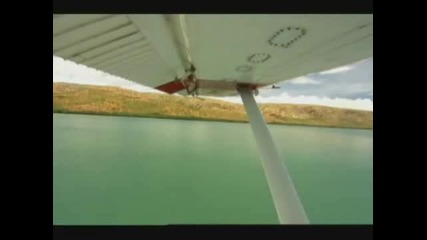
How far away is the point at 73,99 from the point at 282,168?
145cm

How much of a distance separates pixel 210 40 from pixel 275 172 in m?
1.35

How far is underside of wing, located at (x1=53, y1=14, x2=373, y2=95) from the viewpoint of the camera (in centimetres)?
209

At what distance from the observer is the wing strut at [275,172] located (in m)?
3.03

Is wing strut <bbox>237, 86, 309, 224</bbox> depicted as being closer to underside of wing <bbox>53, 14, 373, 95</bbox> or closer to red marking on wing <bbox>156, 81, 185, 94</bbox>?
red marking on wing <bbox>156, 81, 185, 94</bbox>

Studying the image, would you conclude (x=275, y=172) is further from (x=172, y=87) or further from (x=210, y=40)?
(x=210, y=40)

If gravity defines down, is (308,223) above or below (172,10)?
below

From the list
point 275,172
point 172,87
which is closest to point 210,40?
point 172,87

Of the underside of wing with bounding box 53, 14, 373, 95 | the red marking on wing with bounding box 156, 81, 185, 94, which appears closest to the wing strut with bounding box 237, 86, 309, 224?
the red marking on wing with bounding box 156, 81, 185, 94

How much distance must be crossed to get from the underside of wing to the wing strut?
791mm

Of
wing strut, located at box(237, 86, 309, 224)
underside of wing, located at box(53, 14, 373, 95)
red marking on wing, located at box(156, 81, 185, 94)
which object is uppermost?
underside of wing, located at box(53, 14, 373, 95)
